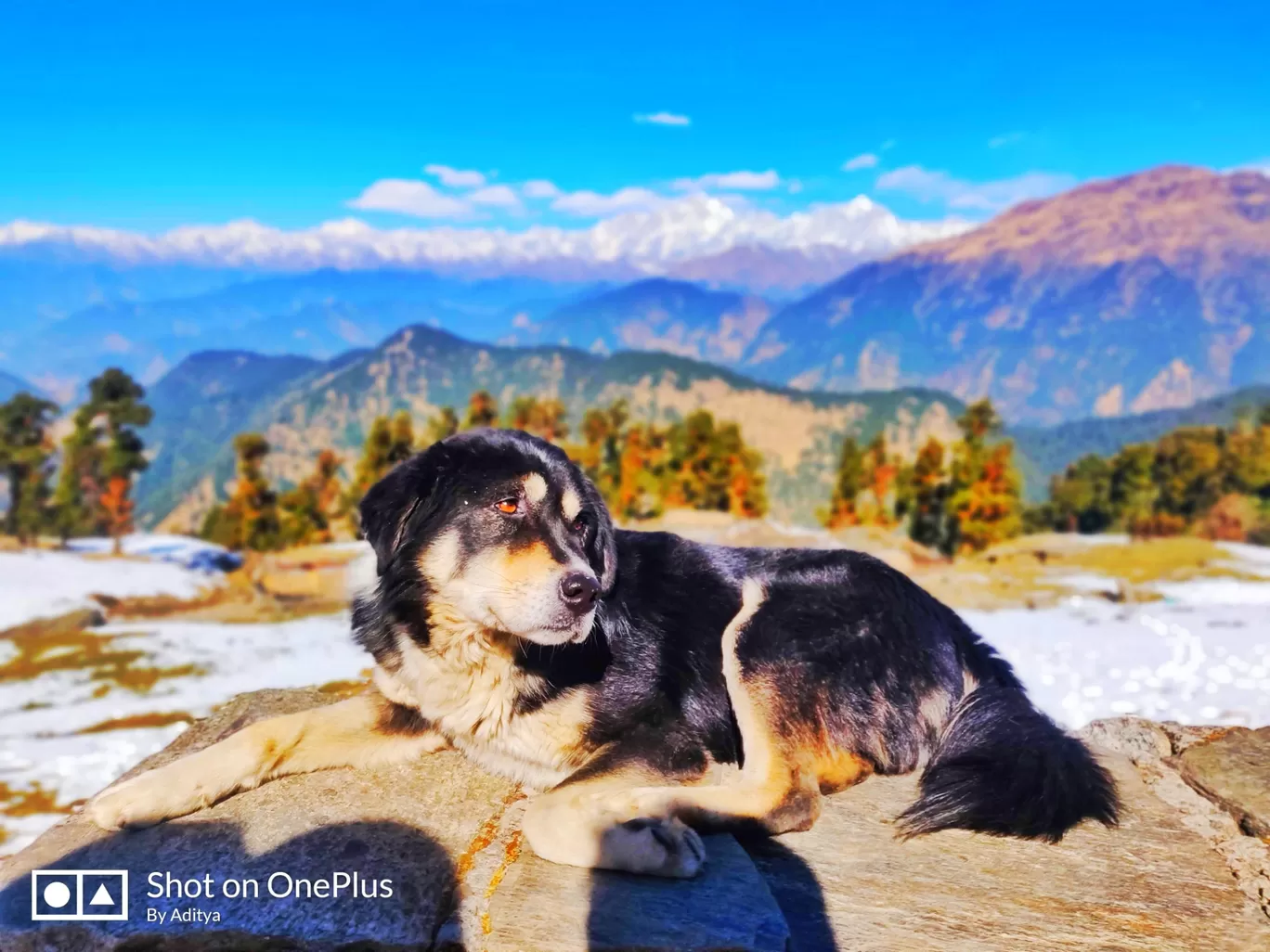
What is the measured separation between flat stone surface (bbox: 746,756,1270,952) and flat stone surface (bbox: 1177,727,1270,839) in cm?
44

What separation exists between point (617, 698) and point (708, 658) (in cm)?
75

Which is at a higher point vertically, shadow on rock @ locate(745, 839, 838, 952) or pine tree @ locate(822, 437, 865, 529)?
shadow on rock @ locate(745, 839, 838, 952)

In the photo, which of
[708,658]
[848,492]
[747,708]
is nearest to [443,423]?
[848,492]

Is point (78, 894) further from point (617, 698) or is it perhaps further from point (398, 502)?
point (617, 698)

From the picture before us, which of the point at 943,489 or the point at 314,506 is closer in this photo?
the point at 314,506

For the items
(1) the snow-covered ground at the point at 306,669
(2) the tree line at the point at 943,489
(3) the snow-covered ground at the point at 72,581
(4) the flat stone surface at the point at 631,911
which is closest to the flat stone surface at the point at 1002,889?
(4) the flat stone surface at the point at 631,911

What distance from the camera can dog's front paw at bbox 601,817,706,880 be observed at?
14.0 feet

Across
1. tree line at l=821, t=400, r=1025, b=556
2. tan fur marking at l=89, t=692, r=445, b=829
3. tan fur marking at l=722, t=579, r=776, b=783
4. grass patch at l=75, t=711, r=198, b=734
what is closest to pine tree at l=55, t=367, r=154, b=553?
grass patch at l=75, t=711, r=198, b=734

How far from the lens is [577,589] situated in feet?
14.9

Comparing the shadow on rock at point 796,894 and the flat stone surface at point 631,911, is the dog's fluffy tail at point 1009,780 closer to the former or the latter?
the shadow on rock at point 796,894

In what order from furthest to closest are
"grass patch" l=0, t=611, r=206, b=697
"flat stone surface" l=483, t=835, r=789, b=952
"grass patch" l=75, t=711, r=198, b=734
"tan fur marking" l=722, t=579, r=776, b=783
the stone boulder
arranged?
"grass patch" l=0, t=611, r=206, b=697
"grass patch" l=75, t=711, r=198, b=734
"tan fur marking" l=722, t=579, r=776, b=783
the stone boulder
"flat stone surface" l=483, t=835, r=789, b=952

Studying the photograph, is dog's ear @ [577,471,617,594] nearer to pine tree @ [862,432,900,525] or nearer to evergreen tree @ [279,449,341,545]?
evergreen tree @ [279,449,341,545]

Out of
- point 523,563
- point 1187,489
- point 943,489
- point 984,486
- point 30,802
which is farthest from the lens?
point 1187,489

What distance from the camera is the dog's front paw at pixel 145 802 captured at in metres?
4.78
